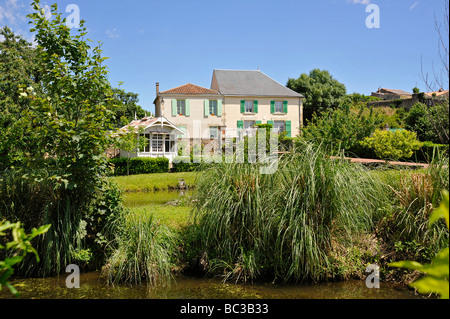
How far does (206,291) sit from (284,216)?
155 centimetres

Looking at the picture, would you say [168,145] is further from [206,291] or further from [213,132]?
[206,291]

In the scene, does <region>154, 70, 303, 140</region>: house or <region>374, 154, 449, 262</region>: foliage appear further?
<region>154, 70, 303, 140</region>: house

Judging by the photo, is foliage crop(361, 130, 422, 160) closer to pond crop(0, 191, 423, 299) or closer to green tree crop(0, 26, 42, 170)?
pond crop(0, 191, 423, 299)

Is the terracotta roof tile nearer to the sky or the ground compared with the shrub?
nearer to the sky

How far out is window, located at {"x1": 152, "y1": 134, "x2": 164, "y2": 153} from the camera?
27.3 meters

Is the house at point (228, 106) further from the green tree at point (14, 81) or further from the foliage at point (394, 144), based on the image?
the green tree at point (14, 81)

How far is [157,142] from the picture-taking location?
27375 mm

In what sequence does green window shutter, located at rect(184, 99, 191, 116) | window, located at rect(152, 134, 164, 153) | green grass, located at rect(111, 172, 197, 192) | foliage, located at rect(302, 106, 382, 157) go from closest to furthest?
foliage, located at rect(302, 106, 382, 157) < green grass, located at rect(111, 172, 197, 192) < window, located at rect(152, 134, 164, 153) < green window shutter, located at rect(184, 99, 191, 116)

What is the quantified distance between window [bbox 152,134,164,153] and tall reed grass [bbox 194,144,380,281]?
22.3 meters

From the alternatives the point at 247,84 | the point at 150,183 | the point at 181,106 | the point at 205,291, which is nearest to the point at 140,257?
the point at 205,291

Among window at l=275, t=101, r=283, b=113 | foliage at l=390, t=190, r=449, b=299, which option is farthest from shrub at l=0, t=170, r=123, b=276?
window at l=275, t=101, r=283, b=113
